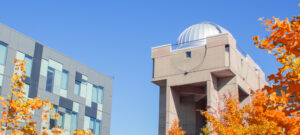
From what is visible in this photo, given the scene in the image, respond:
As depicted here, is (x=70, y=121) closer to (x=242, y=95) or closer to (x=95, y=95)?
(x=95, y=95)

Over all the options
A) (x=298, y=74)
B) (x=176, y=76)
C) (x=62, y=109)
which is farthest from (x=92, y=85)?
(x=298, y=74)

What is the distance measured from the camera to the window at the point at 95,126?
4159cm

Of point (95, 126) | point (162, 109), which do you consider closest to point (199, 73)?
point (162, 109)

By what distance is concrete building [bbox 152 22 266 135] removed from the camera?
32.8 m

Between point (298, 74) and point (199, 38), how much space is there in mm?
28656

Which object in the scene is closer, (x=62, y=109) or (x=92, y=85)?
(x=62, y=109)

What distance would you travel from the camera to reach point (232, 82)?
3338 centimetres

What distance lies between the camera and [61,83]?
37.8m

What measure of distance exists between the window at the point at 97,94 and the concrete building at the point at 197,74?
9.43 m

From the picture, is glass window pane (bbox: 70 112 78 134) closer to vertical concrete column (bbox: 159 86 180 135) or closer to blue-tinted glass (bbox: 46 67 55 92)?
blue-tinted glass (bbox: 46 67 55 92)

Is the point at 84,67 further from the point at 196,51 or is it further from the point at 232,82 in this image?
the point at 232,82

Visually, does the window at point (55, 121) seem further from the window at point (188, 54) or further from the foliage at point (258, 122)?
the foliage at point (258, 122)

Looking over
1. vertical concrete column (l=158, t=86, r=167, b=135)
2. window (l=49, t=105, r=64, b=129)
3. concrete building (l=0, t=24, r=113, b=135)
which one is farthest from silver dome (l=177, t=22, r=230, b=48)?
window (l=49, t=105, r=64, b=129)

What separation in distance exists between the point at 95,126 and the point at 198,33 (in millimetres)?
14864
